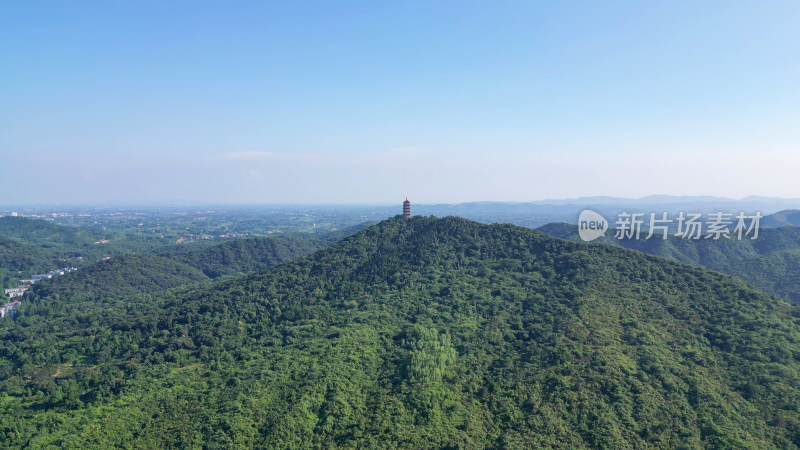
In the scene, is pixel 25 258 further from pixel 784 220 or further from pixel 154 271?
pixel 784 220

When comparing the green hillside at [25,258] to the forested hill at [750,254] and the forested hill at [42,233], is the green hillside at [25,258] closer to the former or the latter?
the forested hill at [42,233]

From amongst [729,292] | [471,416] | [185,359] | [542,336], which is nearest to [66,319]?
[185,359]

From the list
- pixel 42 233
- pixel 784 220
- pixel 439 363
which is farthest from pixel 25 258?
pixel 784 220

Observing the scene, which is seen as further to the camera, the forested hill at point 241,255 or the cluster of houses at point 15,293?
the forested hill at point 241,255

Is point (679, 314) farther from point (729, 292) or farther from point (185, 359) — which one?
point (185, 359)
